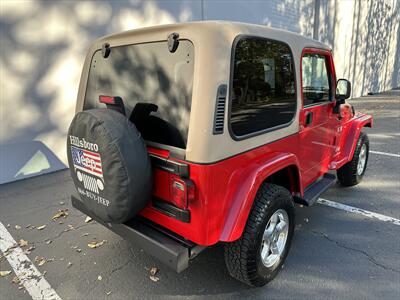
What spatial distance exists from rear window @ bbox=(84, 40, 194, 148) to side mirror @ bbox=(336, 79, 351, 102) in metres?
2.35

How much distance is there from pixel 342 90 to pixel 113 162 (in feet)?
9.63

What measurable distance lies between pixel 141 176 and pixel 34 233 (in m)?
2.17

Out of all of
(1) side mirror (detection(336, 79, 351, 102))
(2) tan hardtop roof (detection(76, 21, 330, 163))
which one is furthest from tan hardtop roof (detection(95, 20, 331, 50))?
(1) side mirror (detection(336, 79, 351, 102))

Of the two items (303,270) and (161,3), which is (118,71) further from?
(161,3)

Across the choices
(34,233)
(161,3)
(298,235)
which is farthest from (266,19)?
(34,233)

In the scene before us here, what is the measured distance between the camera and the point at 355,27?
52.9 feet

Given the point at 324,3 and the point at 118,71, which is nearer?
the point at 118,71

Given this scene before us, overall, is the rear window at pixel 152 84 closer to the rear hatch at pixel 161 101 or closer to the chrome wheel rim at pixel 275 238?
the rear hatch at pixel 161 101

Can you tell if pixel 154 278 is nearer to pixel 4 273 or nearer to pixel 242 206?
pixel 242 206

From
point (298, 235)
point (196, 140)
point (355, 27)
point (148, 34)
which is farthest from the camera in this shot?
point (355, 27)

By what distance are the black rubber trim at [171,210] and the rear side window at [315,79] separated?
68.0 inches

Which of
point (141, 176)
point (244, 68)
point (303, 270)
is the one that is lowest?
point (303, 270)

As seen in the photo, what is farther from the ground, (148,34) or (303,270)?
(148,34)

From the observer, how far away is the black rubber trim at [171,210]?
2129 millimetres
